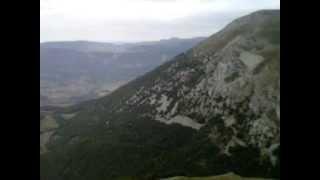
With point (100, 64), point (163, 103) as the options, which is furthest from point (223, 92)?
point (100, 64)

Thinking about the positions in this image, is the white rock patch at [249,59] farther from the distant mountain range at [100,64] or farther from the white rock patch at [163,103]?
the distant mountain range at [100,64]

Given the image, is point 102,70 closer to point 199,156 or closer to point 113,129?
point 113,129

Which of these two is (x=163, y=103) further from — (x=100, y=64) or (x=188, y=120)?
(x=100, y=64)
